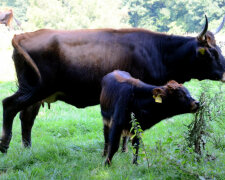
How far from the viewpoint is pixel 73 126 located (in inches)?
282

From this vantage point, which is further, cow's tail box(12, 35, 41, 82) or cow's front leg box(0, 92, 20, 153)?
cow's front leg box(0, 92, 20, 153)

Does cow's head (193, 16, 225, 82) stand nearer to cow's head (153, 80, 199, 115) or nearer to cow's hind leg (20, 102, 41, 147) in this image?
cow's head (153, 80, 199, 115)

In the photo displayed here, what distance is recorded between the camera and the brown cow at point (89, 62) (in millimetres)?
5152

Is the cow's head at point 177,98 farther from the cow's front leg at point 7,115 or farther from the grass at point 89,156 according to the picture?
the cow's front leg at point 7,115

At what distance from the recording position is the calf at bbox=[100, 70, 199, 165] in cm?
429

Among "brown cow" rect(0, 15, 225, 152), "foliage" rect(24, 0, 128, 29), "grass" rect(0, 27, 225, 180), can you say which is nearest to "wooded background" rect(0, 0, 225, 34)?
"foliage" rect(24, 0, 128, 29)

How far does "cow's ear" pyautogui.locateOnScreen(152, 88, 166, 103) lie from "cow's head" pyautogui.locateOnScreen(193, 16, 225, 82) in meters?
1.70

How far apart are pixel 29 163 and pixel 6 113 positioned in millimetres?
890

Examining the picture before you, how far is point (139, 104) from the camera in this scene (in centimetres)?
449

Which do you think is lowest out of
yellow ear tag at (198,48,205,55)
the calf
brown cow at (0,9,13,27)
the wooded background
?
the wooded background

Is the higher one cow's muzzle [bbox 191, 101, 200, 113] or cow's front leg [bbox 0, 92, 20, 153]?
cow's muzzle [bbox 191, 101, 200, 113]

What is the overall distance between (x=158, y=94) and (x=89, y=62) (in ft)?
5.06

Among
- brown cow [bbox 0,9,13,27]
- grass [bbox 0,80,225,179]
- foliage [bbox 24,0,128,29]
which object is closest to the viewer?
grass [bbox 0,80,225,179]

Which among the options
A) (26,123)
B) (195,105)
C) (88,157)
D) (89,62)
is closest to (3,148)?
(26,123)
